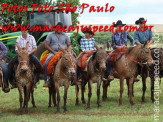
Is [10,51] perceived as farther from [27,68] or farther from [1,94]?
[27,68]

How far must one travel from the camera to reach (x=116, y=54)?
1194 centimetres

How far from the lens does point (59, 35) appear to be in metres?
11.0

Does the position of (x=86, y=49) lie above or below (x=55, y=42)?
below

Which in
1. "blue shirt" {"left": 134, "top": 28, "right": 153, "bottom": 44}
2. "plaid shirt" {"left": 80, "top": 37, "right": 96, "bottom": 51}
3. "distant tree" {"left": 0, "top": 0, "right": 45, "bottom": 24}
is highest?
"distant tree" {"left": 0, "top": 0, "right": 45, "bottom": 24}

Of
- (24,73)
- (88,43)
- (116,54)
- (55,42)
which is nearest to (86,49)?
(88,43)

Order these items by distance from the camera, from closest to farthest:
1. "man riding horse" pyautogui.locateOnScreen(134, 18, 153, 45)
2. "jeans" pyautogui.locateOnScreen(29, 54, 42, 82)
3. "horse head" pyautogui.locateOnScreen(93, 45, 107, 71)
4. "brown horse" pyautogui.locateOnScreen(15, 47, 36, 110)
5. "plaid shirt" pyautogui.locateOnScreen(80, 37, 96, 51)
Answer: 1. "brown horse" pyautogui.locateOnScreen(15, 47, 36, 110)
2. "jeans" pyautogui.locateOnScreen(29, 54, 42, 82)
3. "horse head" pyautogui.locateOnScreen(93, 45, 107, 71)
4. "plaid shirt" pyautogui.locateOnScreen(80, 37, 96, 51)
5. "man riding horse" pyautogui.locateOnScreen(134, 18, 153, 45)

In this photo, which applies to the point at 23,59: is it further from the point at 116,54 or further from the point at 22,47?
the point at 116,54

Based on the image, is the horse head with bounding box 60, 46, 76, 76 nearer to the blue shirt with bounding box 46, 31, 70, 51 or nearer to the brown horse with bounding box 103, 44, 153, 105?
the blue shirt with bounding box 46, 31, 70, 51

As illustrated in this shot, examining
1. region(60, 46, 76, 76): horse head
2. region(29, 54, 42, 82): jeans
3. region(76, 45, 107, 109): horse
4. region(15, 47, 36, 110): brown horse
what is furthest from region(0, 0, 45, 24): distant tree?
region(60, 46, 76, 76): horse head

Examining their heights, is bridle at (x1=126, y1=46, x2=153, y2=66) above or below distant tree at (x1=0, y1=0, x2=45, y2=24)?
below

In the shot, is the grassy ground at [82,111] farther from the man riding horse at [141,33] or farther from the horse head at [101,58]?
the man riding horse at [141,33]

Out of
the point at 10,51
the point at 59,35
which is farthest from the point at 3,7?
the point at 59,35

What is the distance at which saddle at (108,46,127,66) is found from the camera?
11.8m

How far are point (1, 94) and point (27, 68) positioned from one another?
5.50 meters
